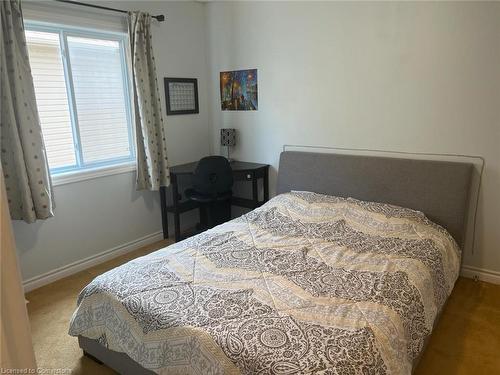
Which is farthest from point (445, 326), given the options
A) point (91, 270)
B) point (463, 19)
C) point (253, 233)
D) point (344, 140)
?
point (91, 270)

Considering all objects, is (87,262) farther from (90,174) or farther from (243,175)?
(243,175)

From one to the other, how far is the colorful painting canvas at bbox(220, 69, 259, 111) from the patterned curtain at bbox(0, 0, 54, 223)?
76.3 inches

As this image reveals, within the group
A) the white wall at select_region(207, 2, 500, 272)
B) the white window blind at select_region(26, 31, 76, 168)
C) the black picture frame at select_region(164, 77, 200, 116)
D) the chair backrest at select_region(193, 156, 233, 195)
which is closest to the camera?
the white wall at select_region(207, 2, 500, 272)

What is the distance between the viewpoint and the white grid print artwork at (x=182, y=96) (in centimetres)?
391

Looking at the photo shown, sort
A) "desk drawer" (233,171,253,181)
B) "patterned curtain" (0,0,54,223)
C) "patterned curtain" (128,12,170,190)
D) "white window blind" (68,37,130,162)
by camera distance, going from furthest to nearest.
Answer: "desk drawer" (233,171,253,181), "patterned curtain" (128,12,170,190), "white window blind" (68,37,130,162), "patterned curtain" (0,0,54,223)

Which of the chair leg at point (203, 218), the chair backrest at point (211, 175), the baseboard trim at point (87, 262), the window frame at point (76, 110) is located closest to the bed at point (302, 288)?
the chair backrest at point (211, 175)

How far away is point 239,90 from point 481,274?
2814 mm

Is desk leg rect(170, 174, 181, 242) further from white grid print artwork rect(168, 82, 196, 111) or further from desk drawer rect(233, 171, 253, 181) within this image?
white grid print artwork rect(168, 82, 196, 111)

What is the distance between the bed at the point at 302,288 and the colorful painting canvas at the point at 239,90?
52.9 inches

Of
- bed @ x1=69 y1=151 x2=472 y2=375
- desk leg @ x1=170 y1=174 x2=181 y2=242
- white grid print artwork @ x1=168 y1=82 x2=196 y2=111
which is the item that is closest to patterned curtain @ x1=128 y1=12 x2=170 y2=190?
desk leg @ x1=170 y1=174 x2=181 y2=242

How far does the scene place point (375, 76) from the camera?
10.2ft

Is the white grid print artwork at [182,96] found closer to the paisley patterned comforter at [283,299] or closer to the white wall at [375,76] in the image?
the white wall at [375,76]

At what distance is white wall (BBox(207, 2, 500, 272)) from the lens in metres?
2.72

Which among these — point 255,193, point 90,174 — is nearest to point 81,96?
point 90,174
